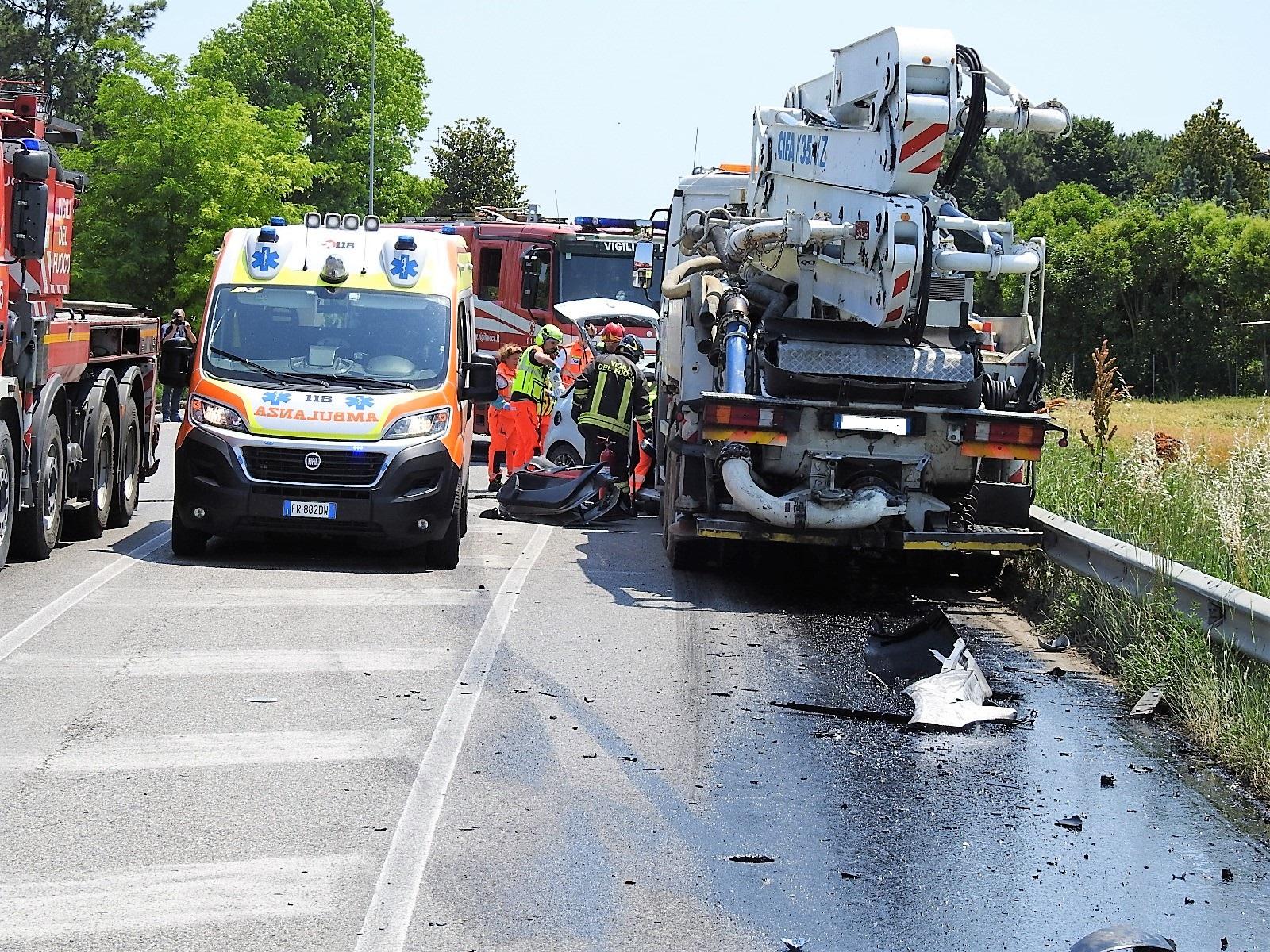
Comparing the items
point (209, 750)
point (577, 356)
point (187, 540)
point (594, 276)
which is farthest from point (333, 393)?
point (594, 276)

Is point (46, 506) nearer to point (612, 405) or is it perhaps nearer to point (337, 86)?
point (612, 405)

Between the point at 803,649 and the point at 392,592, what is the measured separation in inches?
113

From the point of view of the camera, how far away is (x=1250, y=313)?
3966 cm

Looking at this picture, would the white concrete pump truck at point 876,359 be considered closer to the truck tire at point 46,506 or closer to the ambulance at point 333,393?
the ambulance at point 333,393

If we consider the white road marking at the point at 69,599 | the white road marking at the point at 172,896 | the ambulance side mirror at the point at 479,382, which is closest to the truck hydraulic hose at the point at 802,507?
the ambulance side mirror at the point at 479,382

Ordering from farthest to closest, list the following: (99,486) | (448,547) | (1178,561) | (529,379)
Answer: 1. (529,379)
2. (99,486)
3. (448,547)
4. (1178,561)

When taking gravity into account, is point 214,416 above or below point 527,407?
above

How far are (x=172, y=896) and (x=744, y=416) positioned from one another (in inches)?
258

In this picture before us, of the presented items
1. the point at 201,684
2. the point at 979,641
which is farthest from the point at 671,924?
the point at 979,641

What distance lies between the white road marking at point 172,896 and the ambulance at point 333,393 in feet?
20.5

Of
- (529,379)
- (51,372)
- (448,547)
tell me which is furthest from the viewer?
(529,379)

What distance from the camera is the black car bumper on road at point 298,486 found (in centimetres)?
1159

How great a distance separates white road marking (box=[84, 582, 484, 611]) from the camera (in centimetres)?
1023

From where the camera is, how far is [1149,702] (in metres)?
8.13
